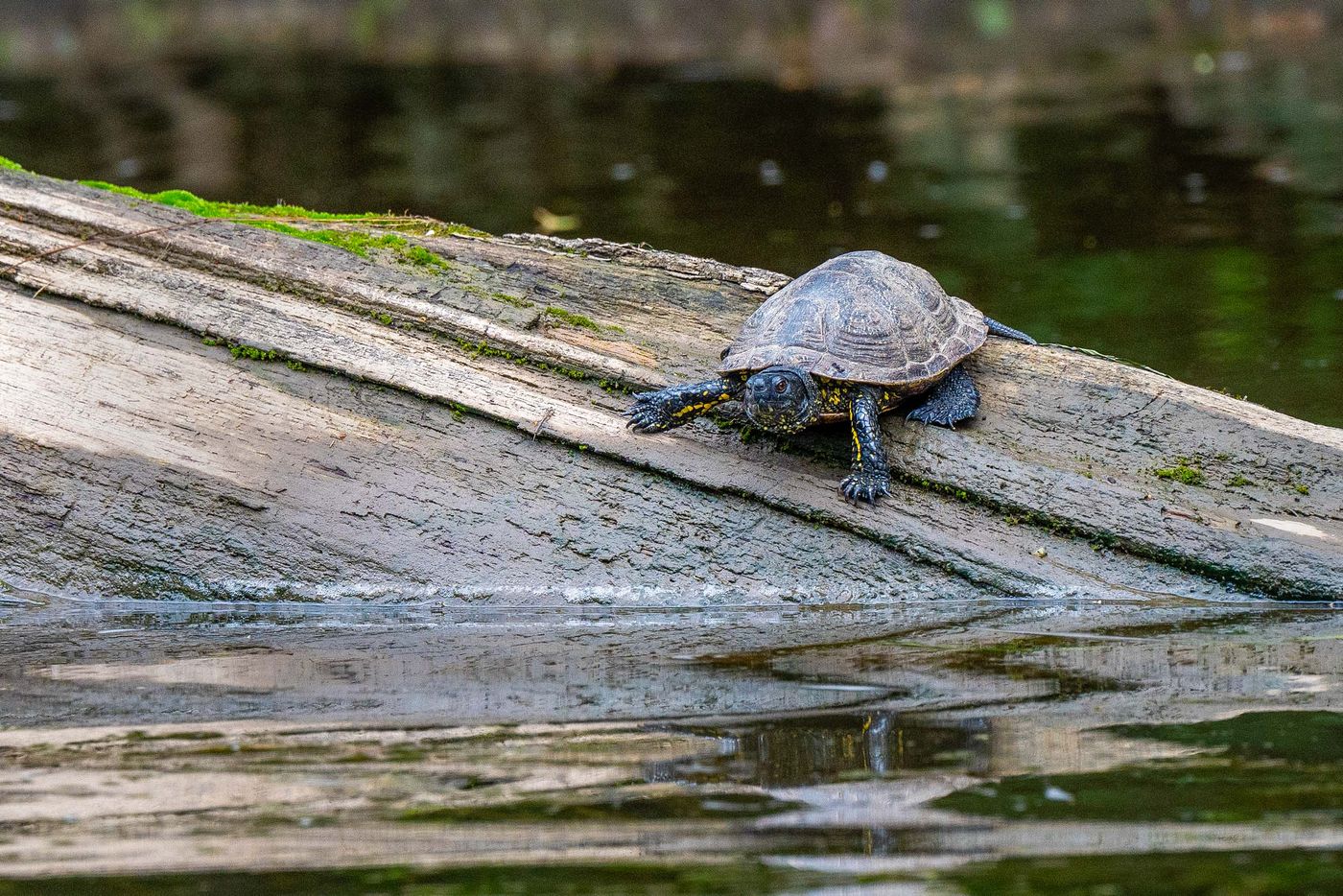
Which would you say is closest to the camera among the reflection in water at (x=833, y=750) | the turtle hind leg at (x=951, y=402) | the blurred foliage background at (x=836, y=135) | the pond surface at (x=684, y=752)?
the pond surface at (x=684, y=752)

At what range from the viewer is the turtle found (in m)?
4.88

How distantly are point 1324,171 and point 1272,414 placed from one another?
9193 millimetres

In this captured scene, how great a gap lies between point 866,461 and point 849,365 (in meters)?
0.34

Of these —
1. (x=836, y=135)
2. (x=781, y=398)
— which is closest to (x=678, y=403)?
(x=781, y=398)

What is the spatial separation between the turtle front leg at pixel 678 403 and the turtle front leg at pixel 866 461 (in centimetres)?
42

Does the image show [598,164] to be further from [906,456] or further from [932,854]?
[932,854]

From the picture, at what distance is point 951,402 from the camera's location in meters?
5.19

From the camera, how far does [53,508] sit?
512 cm

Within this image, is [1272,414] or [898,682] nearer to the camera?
[898,682]

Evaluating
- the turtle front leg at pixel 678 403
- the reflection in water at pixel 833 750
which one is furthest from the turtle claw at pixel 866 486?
the reflection in water at pixel 833 750

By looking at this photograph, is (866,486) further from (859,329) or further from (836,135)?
(836,135)

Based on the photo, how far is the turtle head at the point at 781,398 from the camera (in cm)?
479

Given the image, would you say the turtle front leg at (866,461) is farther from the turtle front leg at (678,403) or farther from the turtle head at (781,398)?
the turtle front leg at (678,403)

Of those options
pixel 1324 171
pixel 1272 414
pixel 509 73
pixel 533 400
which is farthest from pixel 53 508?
pixel 509 73
